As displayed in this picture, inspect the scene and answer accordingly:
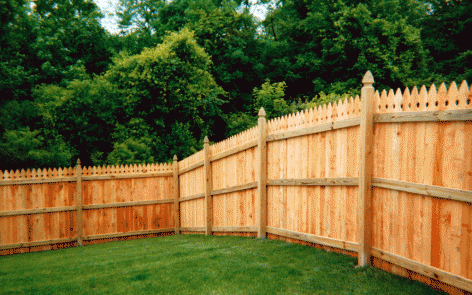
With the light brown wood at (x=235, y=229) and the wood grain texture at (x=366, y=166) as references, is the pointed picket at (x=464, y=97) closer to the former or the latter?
the wood grain texture at (x=366, y=166)

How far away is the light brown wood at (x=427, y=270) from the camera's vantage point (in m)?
3.49

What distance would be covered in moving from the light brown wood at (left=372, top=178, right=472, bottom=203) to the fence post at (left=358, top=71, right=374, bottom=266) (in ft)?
0.44

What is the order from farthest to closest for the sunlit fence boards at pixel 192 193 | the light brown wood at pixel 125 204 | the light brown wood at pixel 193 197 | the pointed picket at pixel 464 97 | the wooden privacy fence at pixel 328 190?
the light brown wood at pixel 125 204 → the sunlit fence boards at pixel 192 193 → the light brown wood at pixel 193 197 → the wooden privacy fence at pixel 328 190 → the pointed picket at pixel 464 97

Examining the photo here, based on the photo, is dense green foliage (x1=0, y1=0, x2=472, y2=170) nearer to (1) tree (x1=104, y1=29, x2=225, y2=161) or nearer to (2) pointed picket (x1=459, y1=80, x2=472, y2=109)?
(1) tree (x1=104, y1=29, x2=225, y2=161)

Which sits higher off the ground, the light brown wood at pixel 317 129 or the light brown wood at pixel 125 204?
the light brown wood at pixel 317 129

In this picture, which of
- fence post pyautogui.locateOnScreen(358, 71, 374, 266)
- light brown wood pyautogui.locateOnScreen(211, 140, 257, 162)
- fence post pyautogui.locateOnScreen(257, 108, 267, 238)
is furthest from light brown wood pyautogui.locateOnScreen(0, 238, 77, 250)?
fence post pyautogui.locateOnScreen(358, 71, 374, 266)

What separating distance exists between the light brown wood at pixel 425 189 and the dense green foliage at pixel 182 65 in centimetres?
1177

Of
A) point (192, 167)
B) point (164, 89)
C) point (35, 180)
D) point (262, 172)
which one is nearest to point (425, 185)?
point (262, 172)

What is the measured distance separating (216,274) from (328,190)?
1962 mm

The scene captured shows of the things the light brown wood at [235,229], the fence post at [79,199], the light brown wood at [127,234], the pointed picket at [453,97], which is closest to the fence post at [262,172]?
the light brown wood at [235,229]

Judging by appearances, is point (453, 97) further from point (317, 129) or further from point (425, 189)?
point (317, 129)

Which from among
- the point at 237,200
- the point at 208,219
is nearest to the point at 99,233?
the point at 208,219

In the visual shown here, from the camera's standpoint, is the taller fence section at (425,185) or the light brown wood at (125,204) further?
the light brown wood at (125,204)

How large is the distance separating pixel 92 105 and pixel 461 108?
17.0m
